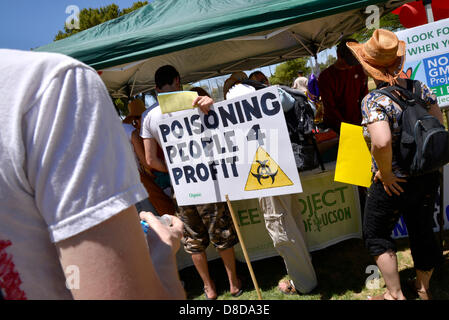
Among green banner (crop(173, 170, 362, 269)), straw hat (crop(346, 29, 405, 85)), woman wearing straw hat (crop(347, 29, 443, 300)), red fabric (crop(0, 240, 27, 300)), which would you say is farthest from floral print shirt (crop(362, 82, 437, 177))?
red fabric (crop(0, 240, 27, 300))

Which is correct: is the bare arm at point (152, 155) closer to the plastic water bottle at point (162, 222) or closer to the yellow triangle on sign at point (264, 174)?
the yellow triangle on sign at point (264, 174)

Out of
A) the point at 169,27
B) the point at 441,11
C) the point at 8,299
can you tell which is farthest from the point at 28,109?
the point at 441,11

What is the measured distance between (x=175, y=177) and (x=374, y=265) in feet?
6.37

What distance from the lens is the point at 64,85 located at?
18.0 inches

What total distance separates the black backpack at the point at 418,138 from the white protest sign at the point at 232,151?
0.63 metres

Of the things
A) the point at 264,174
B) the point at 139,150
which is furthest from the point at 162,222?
the point at 139,150

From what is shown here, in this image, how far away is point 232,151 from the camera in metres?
2.10

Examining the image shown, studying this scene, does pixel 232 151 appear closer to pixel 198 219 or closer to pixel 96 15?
pixel 198 219

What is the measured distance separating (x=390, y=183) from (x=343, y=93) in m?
1.86

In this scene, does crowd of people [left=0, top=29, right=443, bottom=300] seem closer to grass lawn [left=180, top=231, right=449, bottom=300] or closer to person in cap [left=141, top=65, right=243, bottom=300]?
person in cap [left=141, top=65, right=243, bottom=300]

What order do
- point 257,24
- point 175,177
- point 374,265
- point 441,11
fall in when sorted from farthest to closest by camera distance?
point 441,11 → point 374,265 → point 257,24 → point 175,177

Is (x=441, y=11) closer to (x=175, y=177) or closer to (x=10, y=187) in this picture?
(x=175, y=177)

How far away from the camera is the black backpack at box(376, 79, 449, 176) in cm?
167
